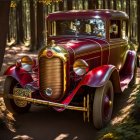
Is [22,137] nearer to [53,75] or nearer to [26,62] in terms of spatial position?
[53,75]

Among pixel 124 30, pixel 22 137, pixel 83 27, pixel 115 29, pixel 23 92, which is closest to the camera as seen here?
pixel 22 137

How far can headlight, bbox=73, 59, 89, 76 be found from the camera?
259 inches

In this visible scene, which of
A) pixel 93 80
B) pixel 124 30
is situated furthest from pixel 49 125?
pixel 124 30

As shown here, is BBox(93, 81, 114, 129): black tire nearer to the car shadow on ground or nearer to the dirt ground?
the dirt ground

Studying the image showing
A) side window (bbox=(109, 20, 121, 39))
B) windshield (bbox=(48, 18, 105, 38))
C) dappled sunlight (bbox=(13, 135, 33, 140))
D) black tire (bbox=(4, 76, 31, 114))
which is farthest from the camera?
side window (bbox=(109, 20, 121, 39))

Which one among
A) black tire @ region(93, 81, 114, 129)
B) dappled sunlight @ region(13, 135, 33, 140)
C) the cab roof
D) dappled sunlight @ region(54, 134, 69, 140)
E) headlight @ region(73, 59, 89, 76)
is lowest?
dappled sunlight @ region(54, 134, 69, 140)

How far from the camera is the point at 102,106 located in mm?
6398

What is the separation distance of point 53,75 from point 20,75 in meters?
1.15

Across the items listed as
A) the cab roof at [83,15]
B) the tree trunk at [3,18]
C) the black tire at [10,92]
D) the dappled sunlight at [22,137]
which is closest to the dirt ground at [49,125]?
the dappled sunlight at [22,137]

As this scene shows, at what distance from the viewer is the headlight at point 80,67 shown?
21.6 feet

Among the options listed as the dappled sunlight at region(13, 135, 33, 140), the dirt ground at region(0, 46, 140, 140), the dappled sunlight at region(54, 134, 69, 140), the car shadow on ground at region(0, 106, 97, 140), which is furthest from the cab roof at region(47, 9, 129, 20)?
the dappled sunlight at region(13, 135, 33, 140)

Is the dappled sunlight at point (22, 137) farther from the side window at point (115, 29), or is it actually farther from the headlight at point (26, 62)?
the side window at point (115, 29)

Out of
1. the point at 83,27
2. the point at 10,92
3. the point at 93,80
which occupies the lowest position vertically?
the point at 10,92

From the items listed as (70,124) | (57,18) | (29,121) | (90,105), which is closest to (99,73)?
(90,105)
